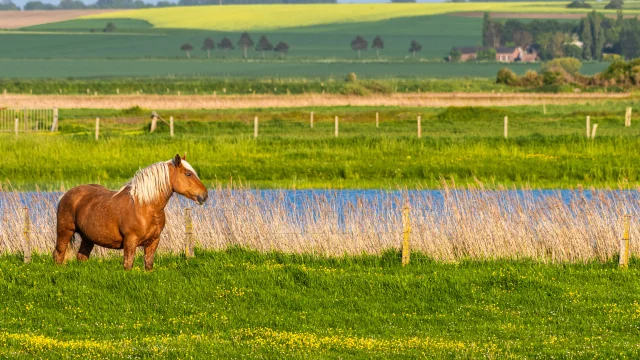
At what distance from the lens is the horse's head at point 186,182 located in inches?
672

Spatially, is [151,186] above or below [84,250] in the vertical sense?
above

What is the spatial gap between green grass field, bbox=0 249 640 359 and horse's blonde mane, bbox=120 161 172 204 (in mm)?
1368

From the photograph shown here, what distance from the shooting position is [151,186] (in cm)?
1725

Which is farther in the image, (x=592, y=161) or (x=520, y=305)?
(x=592, y=161)

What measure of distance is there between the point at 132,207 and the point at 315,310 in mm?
3333

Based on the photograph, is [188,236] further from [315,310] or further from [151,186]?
[315,310]

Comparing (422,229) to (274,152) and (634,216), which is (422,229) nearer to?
(634,216)

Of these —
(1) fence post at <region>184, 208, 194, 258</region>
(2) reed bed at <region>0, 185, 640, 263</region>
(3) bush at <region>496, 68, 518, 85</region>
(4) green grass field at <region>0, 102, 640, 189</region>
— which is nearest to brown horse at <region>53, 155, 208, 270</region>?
(1) fence post at <region>184, 208, 194, 258</region>

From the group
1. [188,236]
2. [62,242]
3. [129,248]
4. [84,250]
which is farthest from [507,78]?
[129,248]

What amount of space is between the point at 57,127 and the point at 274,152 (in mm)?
16926

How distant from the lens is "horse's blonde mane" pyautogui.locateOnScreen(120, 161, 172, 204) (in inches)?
678

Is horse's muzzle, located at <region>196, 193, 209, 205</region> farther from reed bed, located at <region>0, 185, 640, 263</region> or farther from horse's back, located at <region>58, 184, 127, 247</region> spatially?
reed bed, located at <region>0, 185, 640, 263</region>

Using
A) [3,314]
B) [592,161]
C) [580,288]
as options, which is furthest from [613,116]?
[3,314]

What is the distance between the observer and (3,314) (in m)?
16.3
